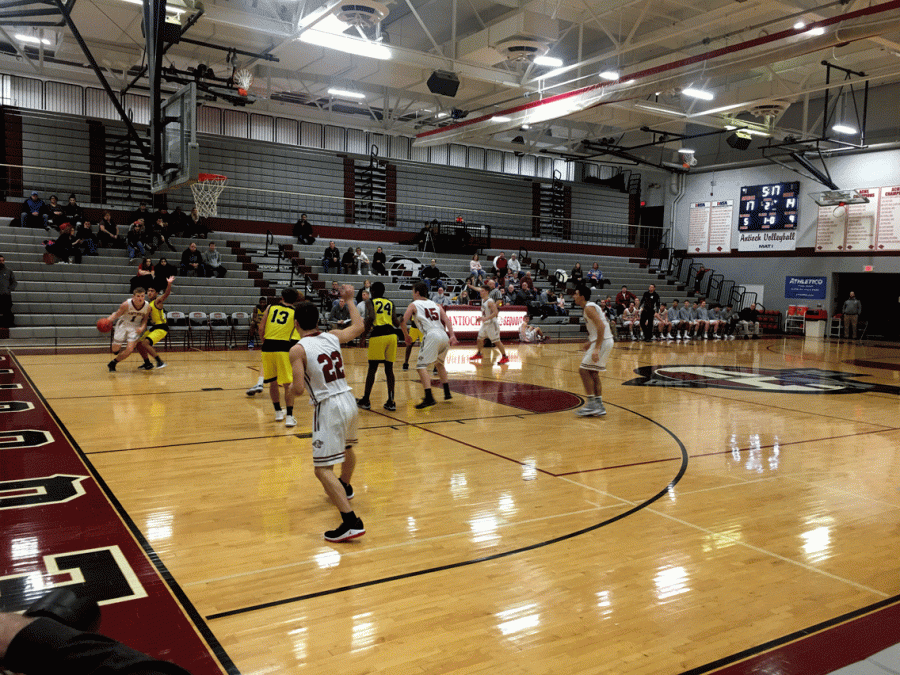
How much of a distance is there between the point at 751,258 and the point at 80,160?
24.5 metres

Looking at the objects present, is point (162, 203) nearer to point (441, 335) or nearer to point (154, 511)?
point (441, 335)

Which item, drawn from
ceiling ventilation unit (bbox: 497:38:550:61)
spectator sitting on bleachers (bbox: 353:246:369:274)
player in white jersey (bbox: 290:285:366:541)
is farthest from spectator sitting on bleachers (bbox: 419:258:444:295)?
player in white jersey (bbox: 290:285:366:541)

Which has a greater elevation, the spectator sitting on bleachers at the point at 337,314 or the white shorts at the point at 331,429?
the spectator sitting on bleachers at the point at 337,314

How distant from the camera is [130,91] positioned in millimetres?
20812

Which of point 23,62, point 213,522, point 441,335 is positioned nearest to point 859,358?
point 441,335

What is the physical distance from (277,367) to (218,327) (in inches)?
381

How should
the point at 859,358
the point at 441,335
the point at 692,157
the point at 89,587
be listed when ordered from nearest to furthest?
the point at 89,587 → the point at 441,335 → the point at 859,358 → the point at 692,157

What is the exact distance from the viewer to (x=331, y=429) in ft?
14.9

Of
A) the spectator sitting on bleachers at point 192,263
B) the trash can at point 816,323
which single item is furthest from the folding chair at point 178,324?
the trash can at point 816,323

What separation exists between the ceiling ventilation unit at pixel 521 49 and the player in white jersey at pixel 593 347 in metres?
7.22

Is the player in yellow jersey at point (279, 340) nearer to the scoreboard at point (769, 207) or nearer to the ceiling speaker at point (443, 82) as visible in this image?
the ceiling speaker at point (443, 82)

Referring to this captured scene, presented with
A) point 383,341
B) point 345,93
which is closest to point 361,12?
point 383,341

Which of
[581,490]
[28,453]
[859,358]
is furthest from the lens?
[859,358]

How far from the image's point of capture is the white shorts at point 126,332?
11.6 meters
